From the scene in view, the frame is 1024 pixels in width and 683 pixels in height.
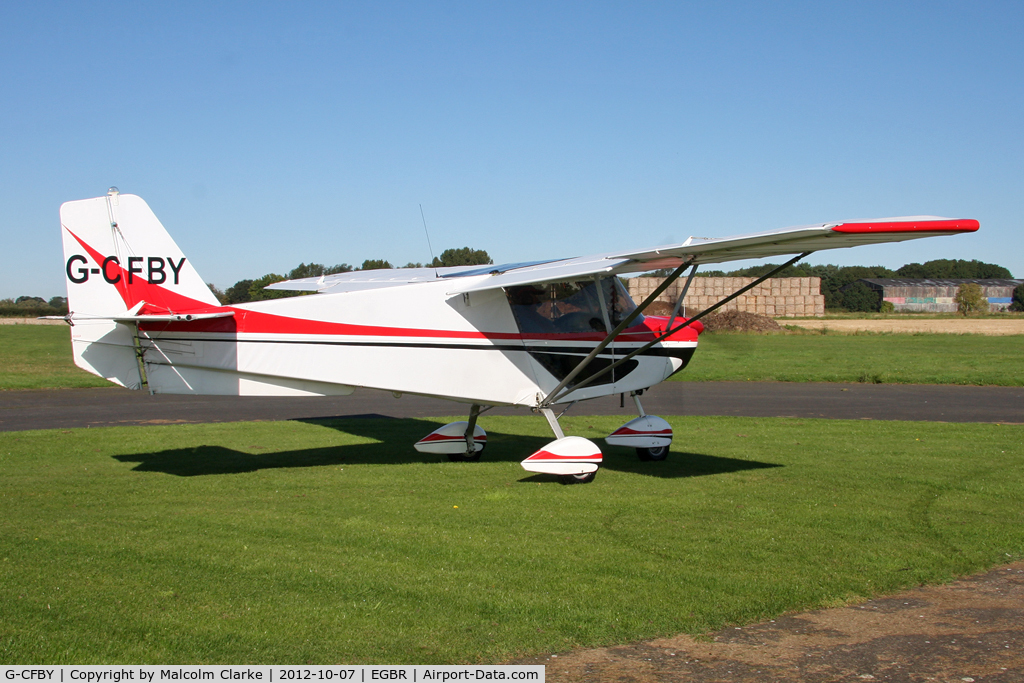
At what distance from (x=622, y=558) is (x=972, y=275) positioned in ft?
397

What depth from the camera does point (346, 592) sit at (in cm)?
486

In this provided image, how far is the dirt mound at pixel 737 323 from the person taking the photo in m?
41.5

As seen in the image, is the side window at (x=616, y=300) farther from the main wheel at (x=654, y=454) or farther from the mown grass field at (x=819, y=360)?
the main wheel at (x=654, y=454)

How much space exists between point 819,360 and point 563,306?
21738 millimetres

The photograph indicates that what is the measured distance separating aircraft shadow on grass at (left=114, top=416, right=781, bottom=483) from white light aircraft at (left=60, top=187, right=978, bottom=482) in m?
0.56

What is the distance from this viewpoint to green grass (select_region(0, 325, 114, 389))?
2120 centimetres

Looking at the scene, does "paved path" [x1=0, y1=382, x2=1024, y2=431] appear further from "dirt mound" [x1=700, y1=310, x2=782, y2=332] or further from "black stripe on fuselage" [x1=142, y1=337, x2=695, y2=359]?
"dirt mound" [x1=700, y1=310, x2=782, y2=332]

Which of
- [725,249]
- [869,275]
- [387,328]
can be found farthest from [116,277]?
[869,275]

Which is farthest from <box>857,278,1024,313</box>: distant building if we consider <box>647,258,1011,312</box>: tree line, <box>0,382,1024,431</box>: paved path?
<box>0,382,1024,431</box>: paved path

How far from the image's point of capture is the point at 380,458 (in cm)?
1038

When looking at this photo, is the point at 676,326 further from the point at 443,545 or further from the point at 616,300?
the point at 443,545

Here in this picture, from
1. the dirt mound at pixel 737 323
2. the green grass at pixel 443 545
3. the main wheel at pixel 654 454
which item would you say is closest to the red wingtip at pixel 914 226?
the green grass at pixel 443 545

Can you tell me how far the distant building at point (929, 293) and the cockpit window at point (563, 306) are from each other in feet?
275

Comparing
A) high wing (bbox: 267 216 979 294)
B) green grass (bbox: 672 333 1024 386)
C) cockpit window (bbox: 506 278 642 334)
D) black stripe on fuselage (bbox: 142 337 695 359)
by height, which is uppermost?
high wing (bbox: 267 216 979 294)
